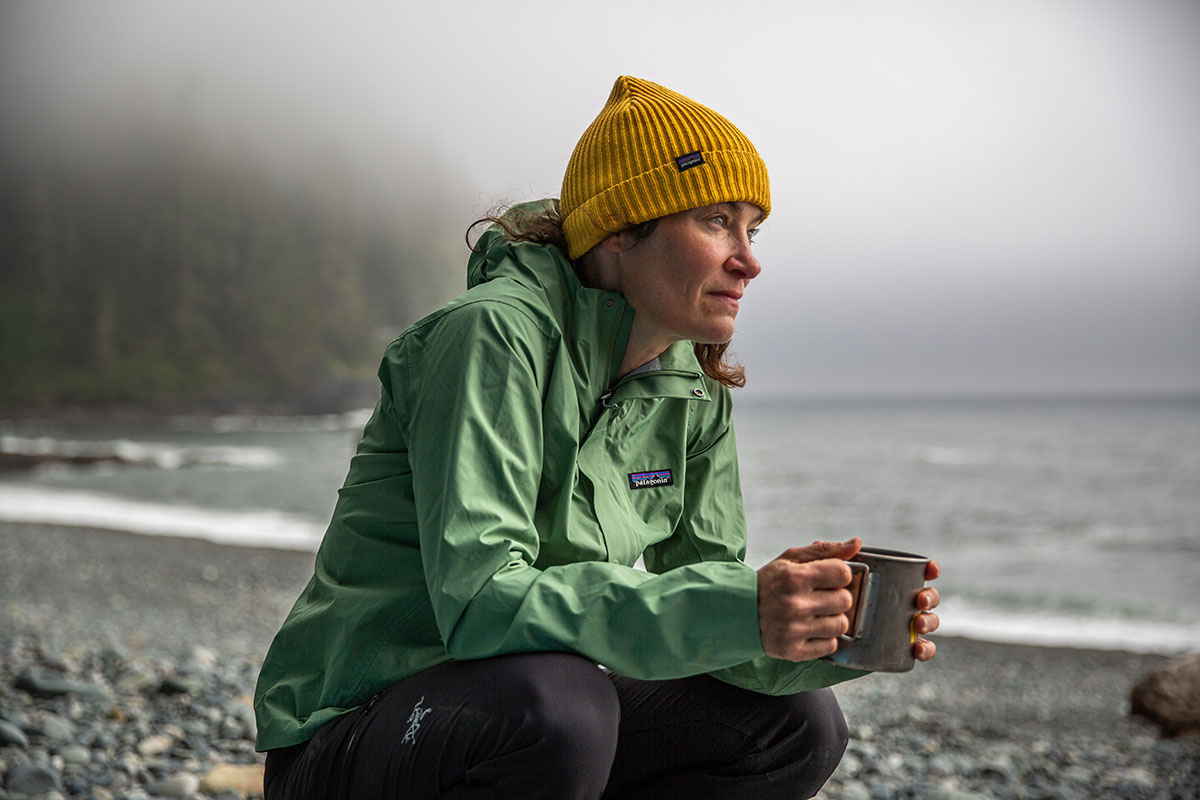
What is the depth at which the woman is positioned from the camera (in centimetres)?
142

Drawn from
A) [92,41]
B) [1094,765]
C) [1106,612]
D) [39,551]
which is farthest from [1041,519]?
[92,41]

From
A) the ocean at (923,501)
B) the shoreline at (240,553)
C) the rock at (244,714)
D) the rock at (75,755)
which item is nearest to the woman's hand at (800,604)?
the rock at (75,755)

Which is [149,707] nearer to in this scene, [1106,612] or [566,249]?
[566,249]

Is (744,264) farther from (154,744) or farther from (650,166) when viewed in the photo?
(154,744)

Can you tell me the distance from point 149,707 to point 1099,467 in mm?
30397

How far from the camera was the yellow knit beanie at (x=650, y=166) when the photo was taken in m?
1.83

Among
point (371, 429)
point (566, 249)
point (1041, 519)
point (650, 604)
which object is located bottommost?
point (1041, 519)

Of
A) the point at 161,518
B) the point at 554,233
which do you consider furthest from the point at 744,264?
the point at 161,518

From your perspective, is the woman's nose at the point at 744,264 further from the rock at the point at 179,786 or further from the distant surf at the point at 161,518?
the distant surf at the point at 161,518

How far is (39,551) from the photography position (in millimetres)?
11000

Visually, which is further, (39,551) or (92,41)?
(92,41)

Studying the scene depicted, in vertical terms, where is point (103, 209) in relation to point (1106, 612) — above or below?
above

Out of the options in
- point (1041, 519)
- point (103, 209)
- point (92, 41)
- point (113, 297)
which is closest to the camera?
point (1041, 519)

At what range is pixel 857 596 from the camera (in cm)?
148
